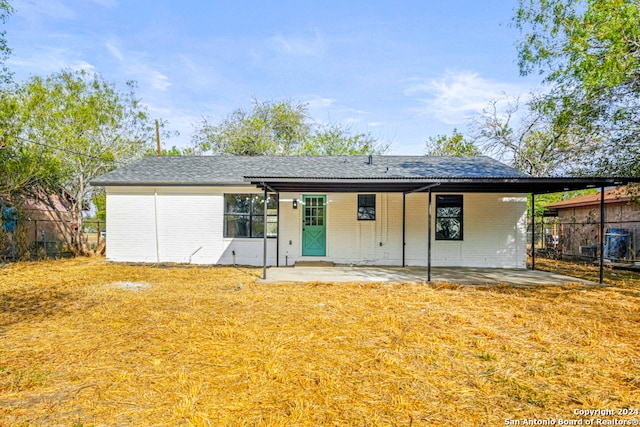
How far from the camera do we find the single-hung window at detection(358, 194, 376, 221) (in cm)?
1091

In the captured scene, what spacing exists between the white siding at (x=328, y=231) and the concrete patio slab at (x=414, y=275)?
67 cm

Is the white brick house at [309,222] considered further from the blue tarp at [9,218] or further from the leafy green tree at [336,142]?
the leafy green tree at [336,142]

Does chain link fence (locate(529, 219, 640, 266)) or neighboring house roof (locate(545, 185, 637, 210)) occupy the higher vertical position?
neighboring house roof (locate(545, 185, 637, 210))

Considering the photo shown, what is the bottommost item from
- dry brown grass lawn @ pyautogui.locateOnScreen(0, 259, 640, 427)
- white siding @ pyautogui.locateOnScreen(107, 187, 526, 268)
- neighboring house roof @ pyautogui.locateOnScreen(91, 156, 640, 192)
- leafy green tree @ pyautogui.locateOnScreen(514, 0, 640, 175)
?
Answer: dry brown grass lawn @ pyautogui.locateOnScreen(0, 259, 640, 427)

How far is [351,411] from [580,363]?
108 inches

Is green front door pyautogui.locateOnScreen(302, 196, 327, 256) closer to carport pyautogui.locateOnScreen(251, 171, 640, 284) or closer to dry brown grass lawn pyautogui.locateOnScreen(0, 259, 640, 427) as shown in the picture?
carport pyautogui.locateOnScreen(251, 171, 640, 284)

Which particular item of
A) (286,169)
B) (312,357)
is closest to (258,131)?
(286,169)

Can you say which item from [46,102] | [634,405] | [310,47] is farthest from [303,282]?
[310,47]

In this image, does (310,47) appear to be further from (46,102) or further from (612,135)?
(612,135)

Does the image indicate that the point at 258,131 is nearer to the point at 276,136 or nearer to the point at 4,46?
the point at 276,136

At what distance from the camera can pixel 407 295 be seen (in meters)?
6.75

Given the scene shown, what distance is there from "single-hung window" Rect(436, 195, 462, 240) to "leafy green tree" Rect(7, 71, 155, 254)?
13.1 metres

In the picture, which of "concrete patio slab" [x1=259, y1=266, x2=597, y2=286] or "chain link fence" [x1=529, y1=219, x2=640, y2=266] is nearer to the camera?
"concrete patio slab" [x1=259, y1=266, x2=597, y2=286]

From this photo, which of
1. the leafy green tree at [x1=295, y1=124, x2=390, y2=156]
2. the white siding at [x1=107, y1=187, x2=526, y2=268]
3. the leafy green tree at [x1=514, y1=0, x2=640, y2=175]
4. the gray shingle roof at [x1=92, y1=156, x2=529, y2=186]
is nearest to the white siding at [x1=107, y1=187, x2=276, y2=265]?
the white siding at [x1=107, y1=187, x2=526, y2=268]
